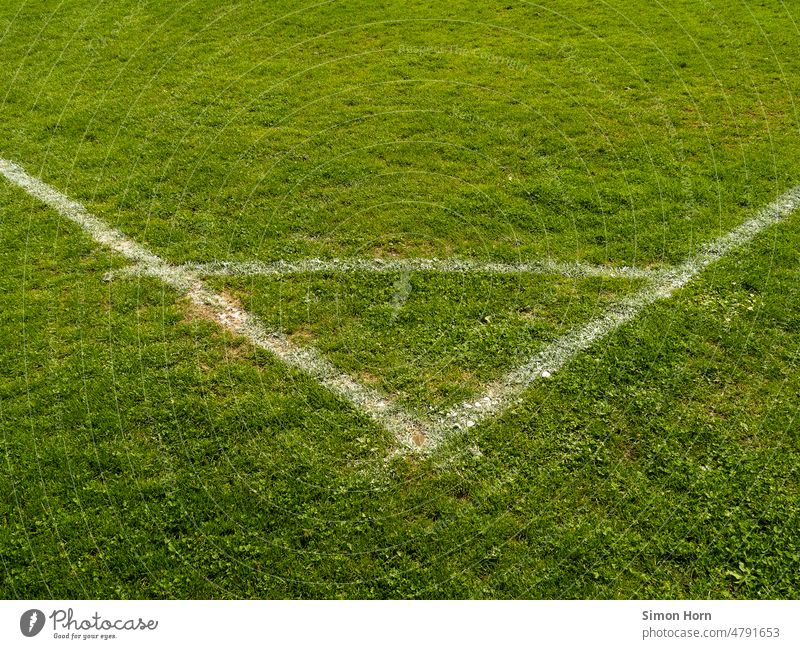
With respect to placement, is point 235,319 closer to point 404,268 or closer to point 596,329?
point 404,268

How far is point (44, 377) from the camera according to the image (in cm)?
577

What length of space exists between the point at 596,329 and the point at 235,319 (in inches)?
132

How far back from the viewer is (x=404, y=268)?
6.83 meters

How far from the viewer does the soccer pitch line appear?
5.50 metres

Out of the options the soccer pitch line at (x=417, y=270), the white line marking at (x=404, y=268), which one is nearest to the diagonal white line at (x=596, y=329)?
the soccer pitch line at (x=417, y=270)

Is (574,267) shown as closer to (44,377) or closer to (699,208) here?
(699,208)

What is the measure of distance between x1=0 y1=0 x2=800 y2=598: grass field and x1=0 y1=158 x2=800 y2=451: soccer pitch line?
0.31 feet

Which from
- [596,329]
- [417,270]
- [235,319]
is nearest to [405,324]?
[417,270]

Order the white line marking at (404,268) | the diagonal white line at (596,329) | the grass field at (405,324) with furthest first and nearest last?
the white line marking at (404,268)
the diagonal white line at (596,329)
the grass field at (405,324)

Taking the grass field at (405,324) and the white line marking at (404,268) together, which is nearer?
the grass field at (405,324)

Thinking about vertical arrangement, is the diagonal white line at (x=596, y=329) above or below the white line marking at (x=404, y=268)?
below

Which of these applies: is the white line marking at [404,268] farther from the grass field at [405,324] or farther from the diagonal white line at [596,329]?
the diagonal white line at [596,329]

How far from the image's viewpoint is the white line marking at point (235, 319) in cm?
550

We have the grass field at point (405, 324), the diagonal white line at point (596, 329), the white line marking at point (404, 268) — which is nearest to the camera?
the grass field at point (405, 324)
